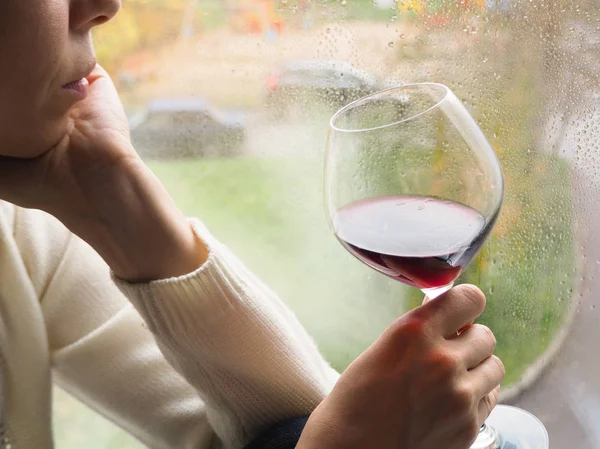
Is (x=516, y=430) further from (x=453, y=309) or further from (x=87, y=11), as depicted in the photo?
(x=87, y=11)

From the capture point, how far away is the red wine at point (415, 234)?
65 cm

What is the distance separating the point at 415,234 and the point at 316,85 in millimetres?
646

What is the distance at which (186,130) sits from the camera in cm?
136

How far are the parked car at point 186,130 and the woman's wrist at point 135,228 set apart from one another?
438 millimetres

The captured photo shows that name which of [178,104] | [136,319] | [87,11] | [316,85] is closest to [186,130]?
[178,104]

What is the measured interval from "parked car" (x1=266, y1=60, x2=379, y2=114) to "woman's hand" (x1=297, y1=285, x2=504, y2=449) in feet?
1.91

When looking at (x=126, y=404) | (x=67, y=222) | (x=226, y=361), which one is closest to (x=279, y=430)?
(x=226, y=361)

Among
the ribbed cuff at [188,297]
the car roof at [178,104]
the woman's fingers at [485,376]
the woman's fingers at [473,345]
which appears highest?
the woman's fingers at [473,345]

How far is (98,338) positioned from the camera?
1062 millimetres

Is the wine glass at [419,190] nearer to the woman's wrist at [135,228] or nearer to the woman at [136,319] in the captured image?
the woman at [136,319]

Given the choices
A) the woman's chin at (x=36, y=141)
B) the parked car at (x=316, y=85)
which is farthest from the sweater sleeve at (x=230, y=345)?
the parked car at (x=316, y=85)

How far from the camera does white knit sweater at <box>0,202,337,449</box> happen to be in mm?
916

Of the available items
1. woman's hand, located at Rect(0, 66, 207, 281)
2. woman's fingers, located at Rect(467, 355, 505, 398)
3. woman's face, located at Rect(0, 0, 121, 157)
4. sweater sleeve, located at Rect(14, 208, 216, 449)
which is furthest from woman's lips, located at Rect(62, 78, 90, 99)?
woman's fingers, located at Rect(467, 355, 505, 398)

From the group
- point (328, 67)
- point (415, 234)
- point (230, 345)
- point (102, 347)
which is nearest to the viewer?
point (415, 234)
